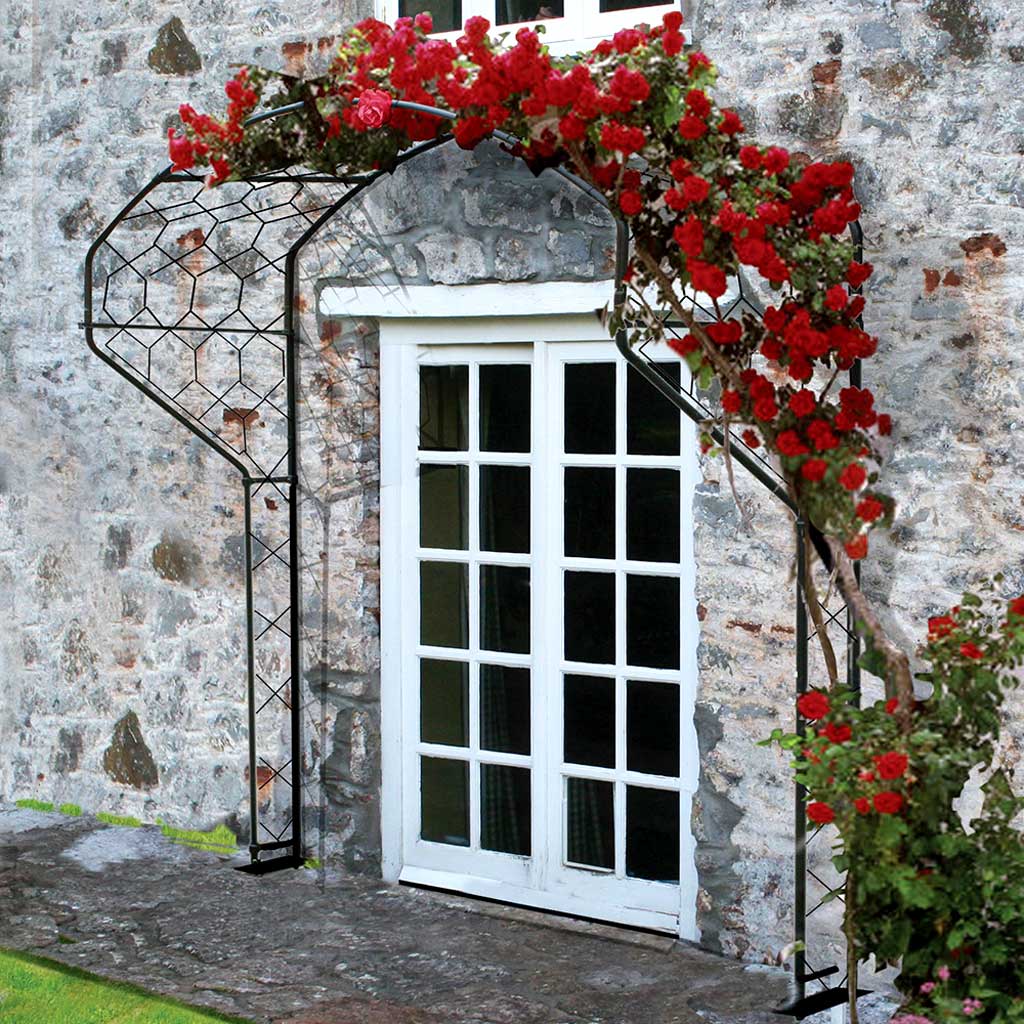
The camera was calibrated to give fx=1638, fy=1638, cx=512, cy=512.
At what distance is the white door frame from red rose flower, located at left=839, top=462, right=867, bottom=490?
101 centimetres

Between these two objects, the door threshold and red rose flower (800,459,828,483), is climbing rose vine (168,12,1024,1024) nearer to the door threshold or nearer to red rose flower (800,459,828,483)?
red rose flower (800,459,828,483)

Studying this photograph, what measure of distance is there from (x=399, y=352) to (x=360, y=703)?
129 centimetres

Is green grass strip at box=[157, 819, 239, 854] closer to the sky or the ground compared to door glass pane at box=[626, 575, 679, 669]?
closer to the ground

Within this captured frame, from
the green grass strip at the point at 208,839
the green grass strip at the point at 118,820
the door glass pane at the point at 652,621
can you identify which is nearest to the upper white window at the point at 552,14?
the door glass pane at the point at 652,621

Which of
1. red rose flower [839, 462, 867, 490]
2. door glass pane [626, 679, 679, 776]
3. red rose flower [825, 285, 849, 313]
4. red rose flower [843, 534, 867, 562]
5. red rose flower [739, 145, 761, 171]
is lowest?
door glass pane [626, 679, 679, 776]

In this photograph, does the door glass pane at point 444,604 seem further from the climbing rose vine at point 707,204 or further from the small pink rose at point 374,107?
the small pink rose at point 374,107

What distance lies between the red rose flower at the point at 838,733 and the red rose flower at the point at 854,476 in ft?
2.03

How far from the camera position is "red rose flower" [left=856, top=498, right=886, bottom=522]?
13.9 ft

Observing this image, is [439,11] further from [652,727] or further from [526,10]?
[652,727]

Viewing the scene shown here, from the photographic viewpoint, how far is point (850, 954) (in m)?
4.26

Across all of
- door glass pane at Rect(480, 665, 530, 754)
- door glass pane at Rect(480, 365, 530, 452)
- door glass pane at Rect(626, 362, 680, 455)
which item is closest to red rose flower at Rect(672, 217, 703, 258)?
door glass pane at Rect(626, 362, 680, 455)

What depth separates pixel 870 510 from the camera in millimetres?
4230

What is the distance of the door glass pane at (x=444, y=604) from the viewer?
19.3ft

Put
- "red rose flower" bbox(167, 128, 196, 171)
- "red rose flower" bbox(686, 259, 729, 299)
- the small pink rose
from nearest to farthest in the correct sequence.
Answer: "red rose flower" bbox(686, 259, 729, 299), the small pink rose, "red rose flower" bbox(167, 128, 196, 171)
